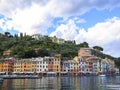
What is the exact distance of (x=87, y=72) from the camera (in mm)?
199500

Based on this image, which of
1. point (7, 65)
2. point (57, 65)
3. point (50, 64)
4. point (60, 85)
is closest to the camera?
point (60, 85)

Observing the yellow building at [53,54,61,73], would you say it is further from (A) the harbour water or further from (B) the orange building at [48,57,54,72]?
(A) the harbour water

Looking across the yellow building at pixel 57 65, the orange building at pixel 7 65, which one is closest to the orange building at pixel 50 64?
the yellow building at pixel 57 65

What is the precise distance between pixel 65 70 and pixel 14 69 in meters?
30.7

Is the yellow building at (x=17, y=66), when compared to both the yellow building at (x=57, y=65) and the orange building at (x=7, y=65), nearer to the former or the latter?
the orange building at (x=7, y=65)

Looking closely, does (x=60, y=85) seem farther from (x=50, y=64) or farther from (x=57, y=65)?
(x=57, y=65)

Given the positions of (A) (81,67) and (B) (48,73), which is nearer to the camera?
(B) (48,73)

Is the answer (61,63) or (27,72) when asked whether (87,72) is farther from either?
(27,72)

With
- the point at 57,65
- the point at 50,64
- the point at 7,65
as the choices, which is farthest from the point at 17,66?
the point at 57,65

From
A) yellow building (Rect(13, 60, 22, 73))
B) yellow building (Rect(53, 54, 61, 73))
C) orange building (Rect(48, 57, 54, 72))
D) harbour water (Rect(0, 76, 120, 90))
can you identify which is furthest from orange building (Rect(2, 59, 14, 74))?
harbour water (Rect(0, 76, 120, 90))

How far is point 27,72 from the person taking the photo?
18700 centimetres

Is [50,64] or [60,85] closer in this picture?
[60,85]

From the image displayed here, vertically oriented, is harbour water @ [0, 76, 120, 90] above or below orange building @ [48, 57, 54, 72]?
below

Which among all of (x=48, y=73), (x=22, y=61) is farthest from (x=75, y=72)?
(x=22, y=61)
